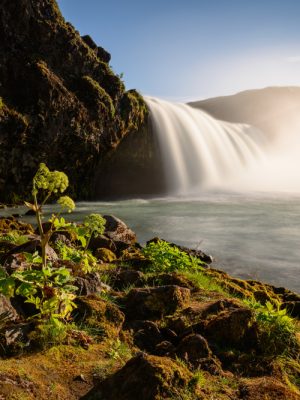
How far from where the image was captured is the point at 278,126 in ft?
207

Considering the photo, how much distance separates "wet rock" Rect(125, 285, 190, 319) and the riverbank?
0.04ft

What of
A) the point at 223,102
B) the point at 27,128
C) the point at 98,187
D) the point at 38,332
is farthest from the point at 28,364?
the point at 223,102

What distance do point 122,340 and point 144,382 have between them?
1.22m

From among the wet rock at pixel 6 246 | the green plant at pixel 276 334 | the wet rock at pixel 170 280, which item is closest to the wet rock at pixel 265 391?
the green plant at pixel 276 334

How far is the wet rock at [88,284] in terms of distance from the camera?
4566 millimetres

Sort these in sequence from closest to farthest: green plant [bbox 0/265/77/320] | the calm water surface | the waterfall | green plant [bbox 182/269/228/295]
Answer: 1. green plant [bbox 0/265/77/320]
2. green plant [bbox 182/269/228/295]
3. the calm water surface
4. the waterfall

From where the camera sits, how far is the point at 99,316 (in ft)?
13.3

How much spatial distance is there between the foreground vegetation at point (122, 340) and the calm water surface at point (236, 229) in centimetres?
517

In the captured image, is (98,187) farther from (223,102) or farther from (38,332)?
(223,102)

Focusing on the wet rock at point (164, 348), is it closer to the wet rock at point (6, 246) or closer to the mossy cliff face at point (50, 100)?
the wet rock at point (6, 246)

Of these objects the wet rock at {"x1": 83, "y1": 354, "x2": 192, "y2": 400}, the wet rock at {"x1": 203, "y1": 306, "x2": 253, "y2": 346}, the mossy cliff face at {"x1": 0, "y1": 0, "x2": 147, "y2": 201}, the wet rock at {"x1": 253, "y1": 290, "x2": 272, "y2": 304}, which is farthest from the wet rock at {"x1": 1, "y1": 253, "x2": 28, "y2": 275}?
the mossy cliff face at {"x1": 0, "y1": 0, "x2": 147, "y2": 201}

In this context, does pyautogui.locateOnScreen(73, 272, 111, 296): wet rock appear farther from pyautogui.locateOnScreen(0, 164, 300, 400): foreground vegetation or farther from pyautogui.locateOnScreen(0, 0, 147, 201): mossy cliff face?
pyautogui.locateOnScreen(0, 0, 147, 201): mossy cliff face

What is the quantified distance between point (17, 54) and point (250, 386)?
75.3ft

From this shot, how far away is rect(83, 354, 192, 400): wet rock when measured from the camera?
2.70 metres
